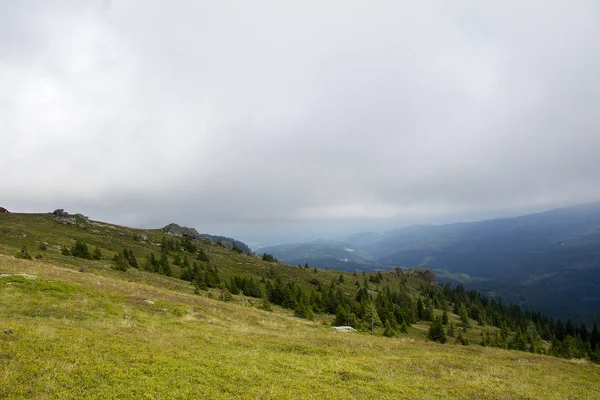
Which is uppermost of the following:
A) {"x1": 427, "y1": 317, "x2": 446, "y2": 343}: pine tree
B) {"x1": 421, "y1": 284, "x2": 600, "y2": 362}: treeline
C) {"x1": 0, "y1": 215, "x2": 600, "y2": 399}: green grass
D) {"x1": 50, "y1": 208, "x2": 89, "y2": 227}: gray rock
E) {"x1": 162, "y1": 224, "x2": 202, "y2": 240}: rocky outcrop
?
{"x1": 50, "y1": 208, "x2": 89, "y2": 227}: gray rock

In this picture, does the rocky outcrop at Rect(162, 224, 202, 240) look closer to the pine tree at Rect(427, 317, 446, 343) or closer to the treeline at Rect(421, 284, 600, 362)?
the treeline at Rect(421, 284, 600, 362)

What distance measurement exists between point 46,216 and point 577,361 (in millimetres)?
181988

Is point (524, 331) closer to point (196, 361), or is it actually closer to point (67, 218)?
point (196, 361)

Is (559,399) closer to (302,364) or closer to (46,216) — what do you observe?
(302,364)

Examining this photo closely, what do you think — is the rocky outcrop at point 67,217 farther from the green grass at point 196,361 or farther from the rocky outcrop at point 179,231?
the green grass at point 196,361

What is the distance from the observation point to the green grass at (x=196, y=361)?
13.7m

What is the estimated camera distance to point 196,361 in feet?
58.6

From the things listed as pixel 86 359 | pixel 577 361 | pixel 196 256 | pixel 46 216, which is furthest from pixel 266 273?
pixel 86 359

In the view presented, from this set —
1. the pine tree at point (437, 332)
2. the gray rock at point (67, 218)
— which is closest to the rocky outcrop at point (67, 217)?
the gray rock at point (67, 218)

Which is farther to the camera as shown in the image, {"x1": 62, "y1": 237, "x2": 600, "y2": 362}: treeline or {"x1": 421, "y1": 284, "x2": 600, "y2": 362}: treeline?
{"x1": 421, "y1": 284, "x2": 600, "y2": 362}: treeline

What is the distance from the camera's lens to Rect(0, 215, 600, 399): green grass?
13.7 meters

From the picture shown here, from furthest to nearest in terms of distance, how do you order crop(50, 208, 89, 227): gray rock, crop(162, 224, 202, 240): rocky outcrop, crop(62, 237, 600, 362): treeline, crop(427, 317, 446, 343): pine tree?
1. crop(162, 224, 202, 240): rocky outcrop
2. crop(50, 208, 89, 227): gray rock
3. crop(427, 317, 446, 343): pine tree
4. crop(62, 237, 600, 362): treeline

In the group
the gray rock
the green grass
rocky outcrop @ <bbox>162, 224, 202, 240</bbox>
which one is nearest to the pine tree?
the green grass

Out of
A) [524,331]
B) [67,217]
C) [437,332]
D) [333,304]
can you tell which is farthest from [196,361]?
[524,331]
